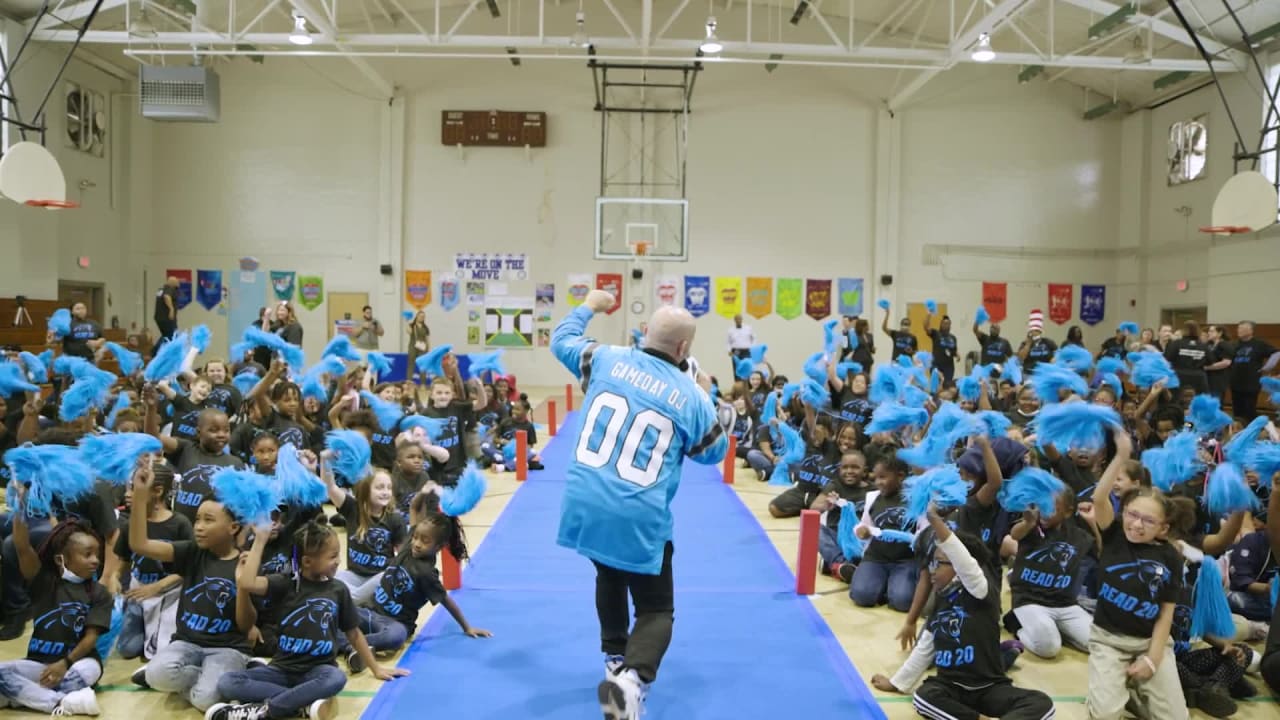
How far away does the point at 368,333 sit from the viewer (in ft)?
64.0

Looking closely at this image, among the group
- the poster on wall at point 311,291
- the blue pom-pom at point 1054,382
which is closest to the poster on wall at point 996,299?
the blue pom-pom at point 1054,382

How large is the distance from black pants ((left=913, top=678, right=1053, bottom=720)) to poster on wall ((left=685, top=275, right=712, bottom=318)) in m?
17.6

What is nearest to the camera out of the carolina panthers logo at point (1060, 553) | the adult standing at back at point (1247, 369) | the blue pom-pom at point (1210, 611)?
the blue pom-pom at point (1210, 611)

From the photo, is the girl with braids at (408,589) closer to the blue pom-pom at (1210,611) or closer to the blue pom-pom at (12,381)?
the blue pom-pom at (12,381)

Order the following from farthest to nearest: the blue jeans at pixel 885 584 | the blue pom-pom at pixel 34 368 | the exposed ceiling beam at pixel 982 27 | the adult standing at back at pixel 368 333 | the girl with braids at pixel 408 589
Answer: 1. the adult standing at back at pixel 368 333
2. the exposed ceiling beam at pixel 982 27
3. the blue pom-pom at pixel 34 368
4. the blue jeans at pixel 885 584
5. the girl with braids at pixel 408 589

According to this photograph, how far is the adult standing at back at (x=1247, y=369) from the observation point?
12.7 metres

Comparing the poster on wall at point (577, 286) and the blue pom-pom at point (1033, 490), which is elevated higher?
the poster on wall at point (577, 286)

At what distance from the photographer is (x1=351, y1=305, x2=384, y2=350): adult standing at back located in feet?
62.8

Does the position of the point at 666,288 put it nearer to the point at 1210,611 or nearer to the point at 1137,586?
the point at 1210,611

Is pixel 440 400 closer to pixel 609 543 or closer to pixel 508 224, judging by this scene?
pixel 609 543

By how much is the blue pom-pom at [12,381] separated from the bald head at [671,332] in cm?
570

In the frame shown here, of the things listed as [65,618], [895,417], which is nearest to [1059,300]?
[895,417]

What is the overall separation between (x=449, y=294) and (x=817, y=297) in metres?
8.85

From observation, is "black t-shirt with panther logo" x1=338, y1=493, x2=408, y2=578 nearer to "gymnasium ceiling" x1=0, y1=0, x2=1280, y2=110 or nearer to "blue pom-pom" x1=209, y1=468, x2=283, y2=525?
"blue pom-pom" x1=209, y1=468, x2=283, y2=525
